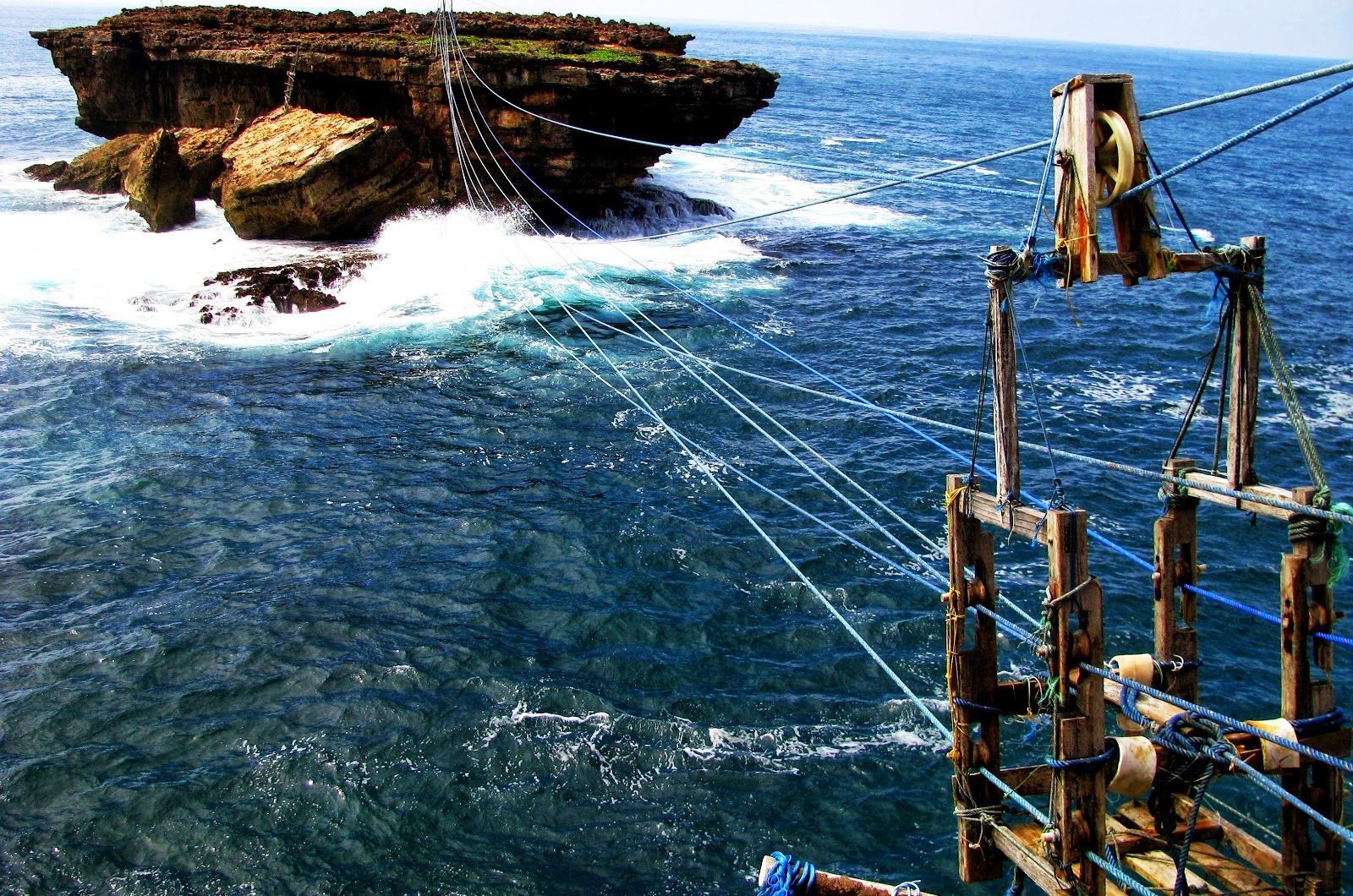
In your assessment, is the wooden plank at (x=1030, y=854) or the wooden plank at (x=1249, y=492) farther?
the wooden plank at (x=1249, y=492)

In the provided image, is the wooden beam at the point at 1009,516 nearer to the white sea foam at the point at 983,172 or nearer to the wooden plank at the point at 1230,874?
the wooden plank at the point at 1230,874

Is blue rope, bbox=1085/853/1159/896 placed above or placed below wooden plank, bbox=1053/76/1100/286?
below

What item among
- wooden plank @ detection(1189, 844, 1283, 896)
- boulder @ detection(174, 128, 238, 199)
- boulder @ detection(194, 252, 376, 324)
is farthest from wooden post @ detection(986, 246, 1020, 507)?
boulder @ detection(174, 128, 238, 199)

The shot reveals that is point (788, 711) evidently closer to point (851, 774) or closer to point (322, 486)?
point (851, 774)

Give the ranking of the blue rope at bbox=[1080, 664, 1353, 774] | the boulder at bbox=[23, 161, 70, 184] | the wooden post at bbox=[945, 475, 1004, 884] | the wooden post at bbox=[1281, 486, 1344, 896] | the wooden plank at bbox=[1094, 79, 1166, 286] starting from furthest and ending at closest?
the boulder at bbox=[23, 161, 70, 184] < the wooden post at bbox=[945, 475, 1004, 884] < the wooden post at bbox=[1281, 486, 1344, 896] < the wooden plank at bbox=[1094, 79, 1166, 286] < the blue rope at bbox=[1080, 664, 1353, 774]

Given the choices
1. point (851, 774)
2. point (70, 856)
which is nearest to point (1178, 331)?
point (851, 774)

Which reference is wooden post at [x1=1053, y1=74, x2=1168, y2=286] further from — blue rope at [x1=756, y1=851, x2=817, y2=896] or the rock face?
the rock face

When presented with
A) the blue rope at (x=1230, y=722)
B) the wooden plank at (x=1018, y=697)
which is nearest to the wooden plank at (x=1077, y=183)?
the blue rope at (x=1230, y=722)
